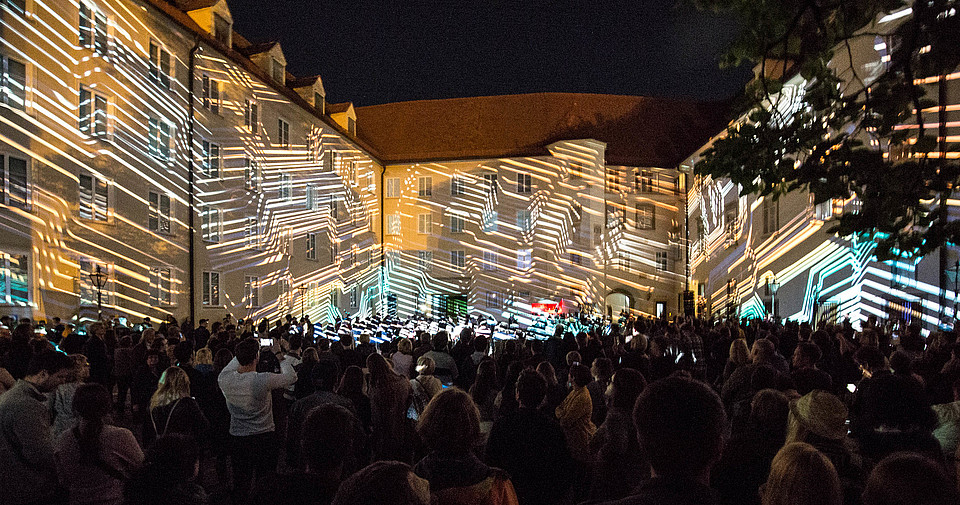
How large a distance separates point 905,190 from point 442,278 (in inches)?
1401

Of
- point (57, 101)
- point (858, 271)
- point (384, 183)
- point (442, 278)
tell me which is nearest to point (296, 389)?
point (57, 101)

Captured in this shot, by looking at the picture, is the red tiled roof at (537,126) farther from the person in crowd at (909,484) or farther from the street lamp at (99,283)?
the person in crowd at (909,484)

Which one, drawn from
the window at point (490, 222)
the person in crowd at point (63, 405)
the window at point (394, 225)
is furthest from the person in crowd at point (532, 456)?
the window at point (394, 225)

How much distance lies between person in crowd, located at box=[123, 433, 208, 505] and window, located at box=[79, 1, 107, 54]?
746 inches

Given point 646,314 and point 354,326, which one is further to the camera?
point 646,314

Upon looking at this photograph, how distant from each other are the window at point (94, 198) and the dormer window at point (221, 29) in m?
9.02

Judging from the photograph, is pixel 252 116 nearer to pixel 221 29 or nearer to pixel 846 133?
pixel 221 29

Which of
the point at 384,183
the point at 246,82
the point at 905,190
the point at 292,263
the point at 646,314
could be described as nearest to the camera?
the point at 905,190

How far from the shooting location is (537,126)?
43250mm

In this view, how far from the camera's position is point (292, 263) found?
30.0 metres

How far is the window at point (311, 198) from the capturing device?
31922mm

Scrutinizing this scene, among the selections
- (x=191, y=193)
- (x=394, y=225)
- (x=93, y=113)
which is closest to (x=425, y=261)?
(x=394, y=225)

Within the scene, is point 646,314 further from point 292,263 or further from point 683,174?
point 292,263

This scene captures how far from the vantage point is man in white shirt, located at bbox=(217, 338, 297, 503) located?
5.33 metres
